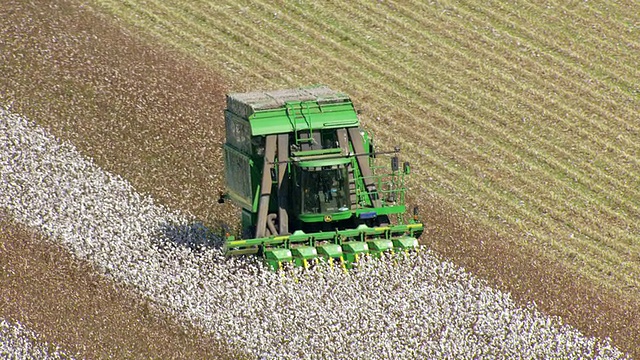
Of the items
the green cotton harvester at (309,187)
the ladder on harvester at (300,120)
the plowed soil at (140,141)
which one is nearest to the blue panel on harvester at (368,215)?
the green cotton harvester at (309,187)

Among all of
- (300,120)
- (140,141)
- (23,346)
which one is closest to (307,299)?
(300,120)

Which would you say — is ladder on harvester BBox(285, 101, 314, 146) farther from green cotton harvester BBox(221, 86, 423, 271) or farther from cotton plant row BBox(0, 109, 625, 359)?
cotton plant row BBox(0, 109, 625, 359)

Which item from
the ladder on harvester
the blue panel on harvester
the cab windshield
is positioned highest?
the ladder on harvester

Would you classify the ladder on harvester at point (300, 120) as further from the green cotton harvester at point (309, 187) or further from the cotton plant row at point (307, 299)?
the cotton plant row at point (307, 299)

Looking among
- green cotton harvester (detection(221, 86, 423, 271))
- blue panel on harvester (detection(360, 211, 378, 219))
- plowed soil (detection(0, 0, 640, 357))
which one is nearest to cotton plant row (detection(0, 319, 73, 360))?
plowed soil (detection(0, 0, 640, 357))

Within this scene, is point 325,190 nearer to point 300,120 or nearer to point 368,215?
point 368,215

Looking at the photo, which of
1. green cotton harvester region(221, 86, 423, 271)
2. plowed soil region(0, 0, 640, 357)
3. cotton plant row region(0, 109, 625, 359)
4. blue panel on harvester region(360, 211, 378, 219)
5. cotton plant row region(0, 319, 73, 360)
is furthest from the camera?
blue panel on harvester region(360, 211, 378, 219)
